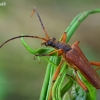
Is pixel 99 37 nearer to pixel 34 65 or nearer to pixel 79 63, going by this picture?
pixel 34 65

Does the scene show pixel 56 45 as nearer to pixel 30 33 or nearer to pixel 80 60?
pixel 80 60

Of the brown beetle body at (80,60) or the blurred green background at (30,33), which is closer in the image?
the brown beetle body at (80,60)

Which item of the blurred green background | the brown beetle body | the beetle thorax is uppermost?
the blurred green background

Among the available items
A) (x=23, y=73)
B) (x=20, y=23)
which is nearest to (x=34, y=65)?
(x=23, y=73)

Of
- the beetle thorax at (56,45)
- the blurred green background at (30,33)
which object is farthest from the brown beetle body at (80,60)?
the blurred green background at (30,33)

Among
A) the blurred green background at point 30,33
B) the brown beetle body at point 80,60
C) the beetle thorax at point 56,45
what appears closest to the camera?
the brown beetle body at point 80,60

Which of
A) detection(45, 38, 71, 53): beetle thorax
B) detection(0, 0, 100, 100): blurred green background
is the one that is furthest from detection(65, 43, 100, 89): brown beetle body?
detection(0, 0, 100, 100): blurred green background

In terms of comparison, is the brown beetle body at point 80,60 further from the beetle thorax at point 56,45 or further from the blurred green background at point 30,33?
the blurred green background at point 30,33

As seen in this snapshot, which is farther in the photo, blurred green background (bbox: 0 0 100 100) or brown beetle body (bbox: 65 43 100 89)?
blurred green background (bbox: 0 0 100 100)

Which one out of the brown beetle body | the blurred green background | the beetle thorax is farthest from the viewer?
the blurred green background

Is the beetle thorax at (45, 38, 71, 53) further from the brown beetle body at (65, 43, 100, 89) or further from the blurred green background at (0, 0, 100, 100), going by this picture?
the blurred green background at (0, 0, 100, 100)
